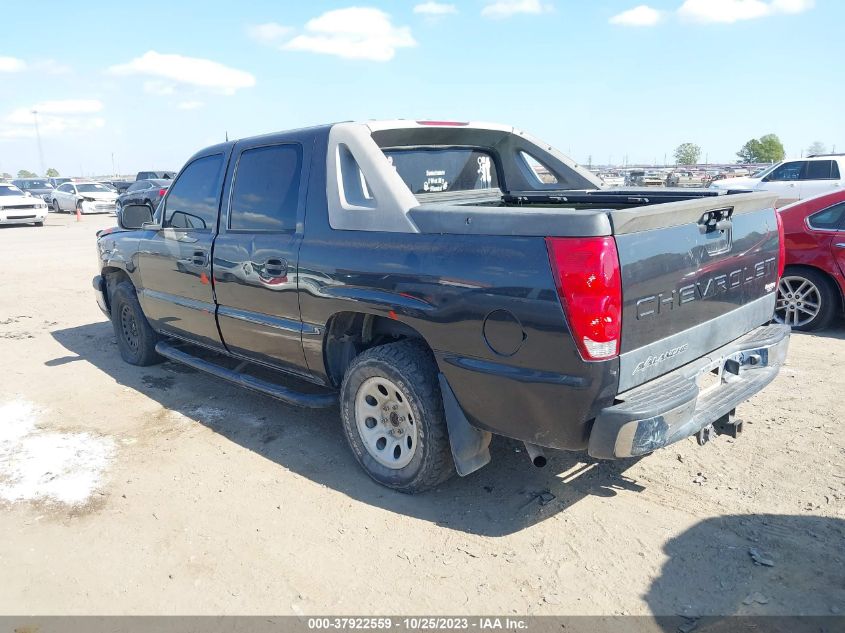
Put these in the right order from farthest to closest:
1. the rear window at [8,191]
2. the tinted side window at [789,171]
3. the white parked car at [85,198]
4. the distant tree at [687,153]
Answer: the distant tree at [687,153], the white parked car at [85,198], the rear window at [8,191], the tinted side window at [789,171]

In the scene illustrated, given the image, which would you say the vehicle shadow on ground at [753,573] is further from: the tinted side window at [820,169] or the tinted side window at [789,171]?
the tinted side window at [789,171]

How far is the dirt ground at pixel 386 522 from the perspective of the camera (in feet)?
9.35

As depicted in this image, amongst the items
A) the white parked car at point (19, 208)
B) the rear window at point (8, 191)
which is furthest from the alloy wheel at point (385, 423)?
the rear window at point (8, 191)

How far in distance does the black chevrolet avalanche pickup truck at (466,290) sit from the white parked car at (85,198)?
27658 mm

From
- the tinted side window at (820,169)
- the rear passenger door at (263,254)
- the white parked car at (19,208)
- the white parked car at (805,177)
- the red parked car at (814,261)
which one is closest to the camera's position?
the rear passenger door at (263,254)

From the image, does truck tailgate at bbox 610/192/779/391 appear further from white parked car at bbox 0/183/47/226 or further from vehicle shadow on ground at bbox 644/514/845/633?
white parked car at bbox 0/183/47/226

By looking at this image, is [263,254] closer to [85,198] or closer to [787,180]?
[787,180]

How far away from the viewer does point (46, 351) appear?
6941 millimetres

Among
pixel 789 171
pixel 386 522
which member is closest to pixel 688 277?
pixel 386 522

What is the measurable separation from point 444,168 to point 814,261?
4.30 m

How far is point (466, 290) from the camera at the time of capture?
302cm

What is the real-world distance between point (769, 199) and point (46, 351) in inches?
271

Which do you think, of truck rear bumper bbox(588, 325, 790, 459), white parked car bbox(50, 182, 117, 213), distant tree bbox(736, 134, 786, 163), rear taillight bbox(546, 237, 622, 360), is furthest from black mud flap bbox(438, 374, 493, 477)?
distant tree bbox(736, 134, 786, 163)

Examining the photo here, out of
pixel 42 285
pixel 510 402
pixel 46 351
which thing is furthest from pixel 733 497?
pixel 42 285
